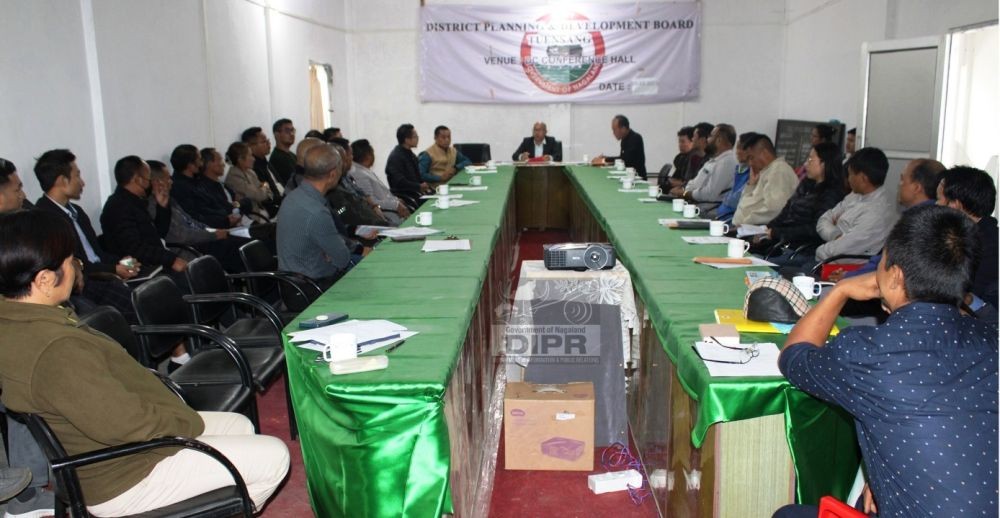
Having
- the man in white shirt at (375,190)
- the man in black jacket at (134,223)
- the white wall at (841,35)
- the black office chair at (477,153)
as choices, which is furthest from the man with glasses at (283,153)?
the white wall at (841,35)

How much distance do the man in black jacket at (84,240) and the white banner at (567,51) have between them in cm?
679

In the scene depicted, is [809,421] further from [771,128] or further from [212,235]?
[771,128]

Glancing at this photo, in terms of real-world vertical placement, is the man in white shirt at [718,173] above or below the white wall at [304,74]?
below

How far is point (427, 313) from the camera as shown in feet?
8.03

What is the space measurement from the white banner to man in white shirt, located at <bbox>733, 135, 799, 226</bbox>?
5108mm

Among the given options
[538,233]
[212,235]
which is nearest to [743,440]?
[212,235]

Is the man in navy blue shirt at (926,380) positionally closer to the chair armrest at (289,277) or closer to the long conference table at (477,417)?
the long conference table at (477,417)

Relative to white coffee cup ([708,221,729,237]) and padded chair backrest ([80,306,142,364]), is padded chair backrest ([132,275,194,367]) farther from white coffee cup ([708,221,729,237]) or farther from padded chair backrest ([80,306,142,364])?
white coffee cup ([708,221,729,237])

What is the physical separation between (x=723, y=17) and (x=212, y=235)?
293 inches

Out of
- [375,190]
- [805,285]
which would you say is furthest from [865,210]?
[375,190]

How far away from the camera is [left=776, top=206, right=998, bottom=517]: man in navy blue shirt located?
1358 mm

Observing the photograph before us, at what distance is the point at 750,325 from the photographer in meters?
2.22

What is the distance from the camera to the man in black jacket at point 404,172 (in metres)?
7.41

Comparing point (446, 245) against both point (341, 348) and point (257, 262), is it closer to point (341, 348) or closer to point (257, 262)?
point (257, 262)
